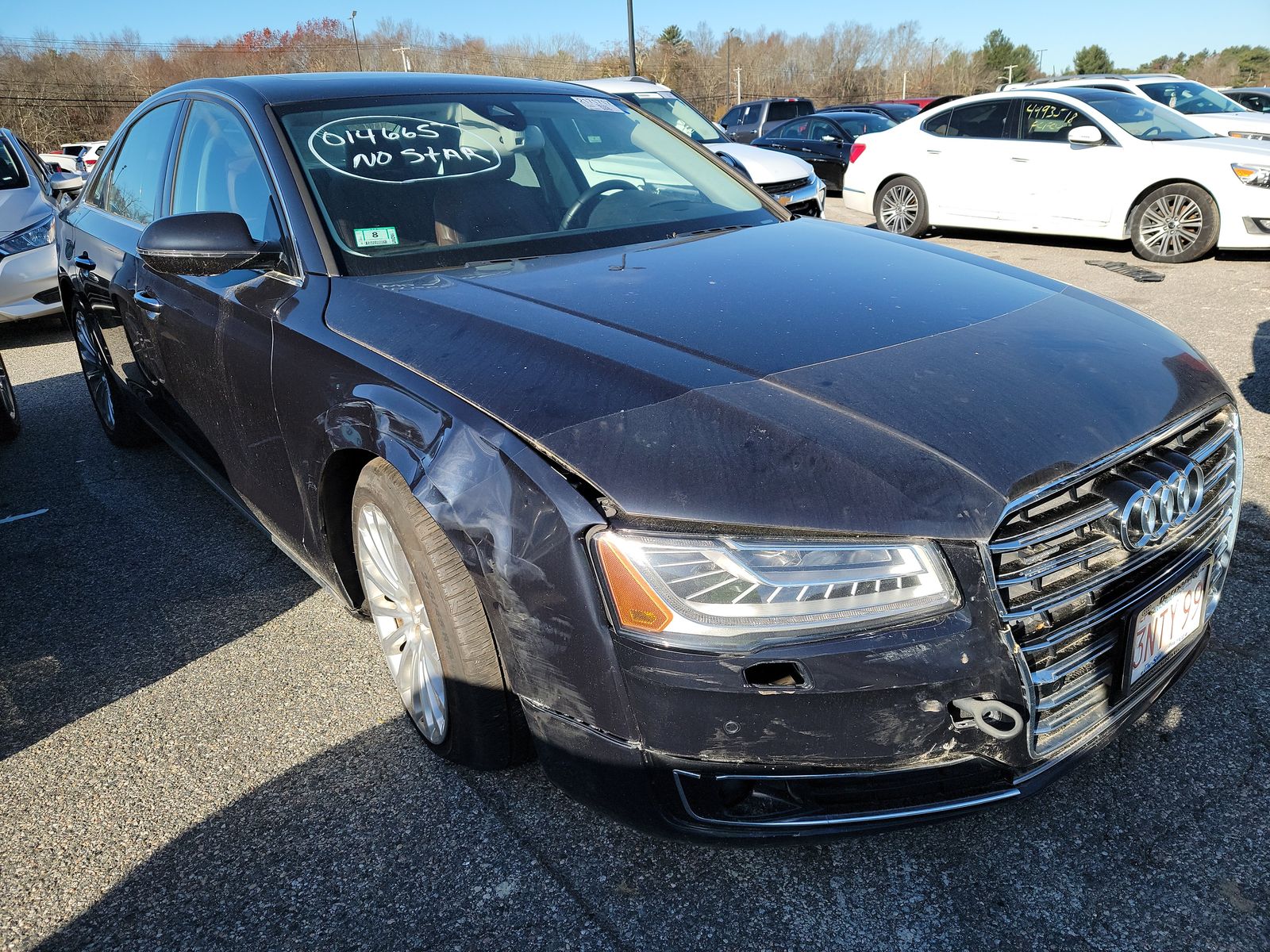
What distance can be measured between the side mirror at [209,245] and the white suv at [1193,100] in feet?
30.3

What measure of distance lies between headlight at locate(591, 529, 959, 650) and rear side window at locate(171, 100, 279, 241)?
5.54ft

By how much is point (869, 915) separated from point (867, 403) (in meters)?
0.99

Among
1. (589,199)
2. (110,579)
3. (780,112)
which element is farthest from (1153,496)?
(780,112)

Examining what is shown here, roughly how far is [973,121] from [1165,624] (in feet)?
29.1

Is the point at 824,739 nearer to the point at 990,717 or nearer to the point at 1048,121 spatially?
the point at 990,717

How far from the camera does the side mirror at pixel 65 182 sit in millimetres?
6326

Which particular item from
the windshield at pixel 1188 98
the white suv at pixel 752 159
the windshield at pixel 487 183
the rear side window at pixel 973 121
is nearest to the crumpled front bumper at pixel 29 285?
the white suv at pixel 752 159

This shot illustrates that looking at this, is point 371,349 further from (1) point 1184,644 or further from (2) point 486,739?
(1) point 1184,644

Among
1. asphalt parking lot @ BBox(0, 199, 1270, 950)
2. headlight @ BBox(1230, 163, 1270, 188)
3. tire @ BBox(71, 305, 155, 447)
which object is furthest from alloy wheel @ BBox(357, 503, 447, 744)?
headlight @ BBox(1230, 163, 1270, 188)

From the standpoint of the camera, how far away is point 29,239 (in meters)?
7.23

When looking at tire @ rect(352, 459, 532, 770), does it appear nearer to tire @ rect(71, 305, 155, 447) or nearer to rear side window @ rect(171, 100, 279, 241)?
rear side window @ rect(171, 100, 279, 241)

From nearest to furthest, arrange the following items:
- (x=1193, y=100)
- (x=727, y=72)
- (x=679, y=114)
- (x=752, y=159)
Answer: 1. (x=752, y=159)
2. (x=679, y=114)
3. (x=1193, y=100)
4. (x=727, y=72)

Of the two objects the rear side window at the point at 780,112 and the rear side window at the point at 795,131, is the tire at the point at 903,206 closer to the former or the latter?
the rear side window at the point at 795,131

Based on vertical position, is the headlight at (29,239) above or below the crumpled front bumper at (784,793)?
above
